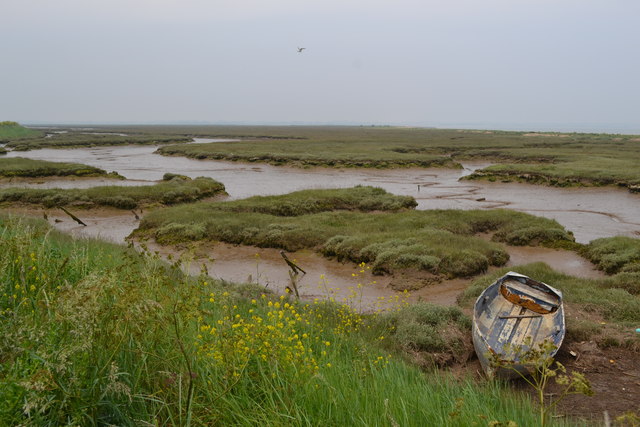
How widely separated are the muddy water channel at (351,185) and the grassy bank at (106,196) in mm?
1271

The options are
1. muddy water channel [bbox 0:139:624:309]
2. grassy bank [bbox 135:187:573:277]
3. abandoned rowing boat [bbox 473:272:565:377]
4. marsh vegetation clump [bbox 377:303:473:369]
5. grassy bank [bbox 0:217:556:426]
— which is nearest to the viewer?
grassy bank [bbox 0:217:556:426]

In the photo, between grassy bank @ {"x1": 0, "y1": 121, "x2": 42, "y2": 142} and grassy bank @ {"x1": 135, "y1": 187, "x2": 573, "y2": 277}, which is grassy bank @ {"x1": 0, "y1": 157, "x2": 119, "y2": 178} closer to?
grassy bank @ {"x1": 135, "y1": 187, "x2": 573, "y2": 277}

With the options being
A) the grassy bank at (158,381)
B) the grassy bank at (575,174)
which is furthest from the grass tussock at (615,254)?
the grassy bank at (575,174)

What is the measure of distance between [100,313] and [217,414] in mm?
1407

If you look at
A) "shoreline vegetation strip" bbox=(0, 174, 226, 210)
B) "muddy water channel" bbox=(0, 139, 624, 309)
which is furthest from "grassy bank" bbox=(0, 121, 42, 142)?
"shoreline vegetation strip" bbox=(0, 174, 226, 210)

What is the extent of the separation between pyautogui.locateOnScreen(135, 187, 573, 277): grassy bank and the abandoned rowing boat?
4013 millimetres

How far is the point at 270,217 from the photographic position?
22438 mm

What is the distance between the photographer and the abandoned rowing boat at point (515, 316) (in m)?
9.12

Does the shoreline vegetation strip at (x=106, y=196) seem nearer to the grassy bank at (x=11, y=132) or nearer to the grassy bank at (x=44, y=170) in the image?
the grassy bank at (x=44, y=170)

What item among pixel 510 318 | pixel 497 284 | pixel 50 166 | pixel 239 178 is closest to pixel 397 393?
pixel 510 318

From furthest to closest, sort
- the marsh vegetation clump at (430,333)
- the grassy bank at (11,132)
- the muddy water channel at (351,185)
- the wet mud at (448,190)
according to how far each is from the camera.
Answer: the grassy bank at (11,132), the wet mud at (448,190), the muddy water channel at (351,185), the marsh vegetation clump at (430,333)

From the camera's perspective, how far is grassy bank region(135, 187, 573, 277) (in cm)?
1593

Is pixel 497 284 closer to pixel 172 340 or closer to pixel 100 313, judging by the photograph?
pixel 172 340

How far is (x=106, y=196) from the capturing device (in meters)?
28.5
